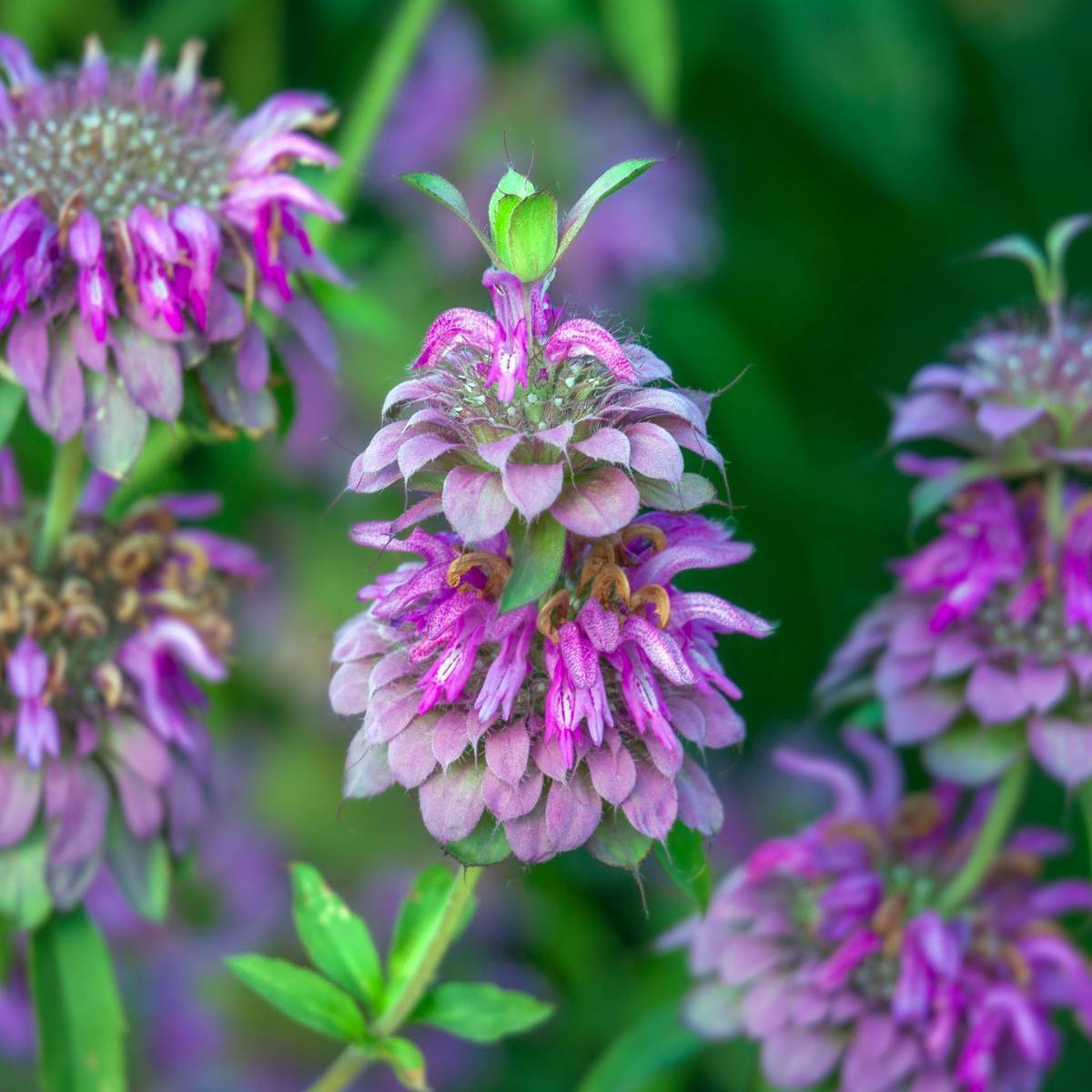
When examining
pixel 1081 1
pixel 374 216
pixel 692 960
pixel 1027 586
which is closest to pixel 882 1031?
pixel 692 960

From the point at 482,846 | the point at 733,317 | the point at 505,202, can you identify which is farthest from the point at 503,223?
the point at 733,317

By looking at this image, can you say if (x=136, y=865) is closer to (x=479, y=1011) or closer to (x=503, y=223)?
(x=479, y=1011)

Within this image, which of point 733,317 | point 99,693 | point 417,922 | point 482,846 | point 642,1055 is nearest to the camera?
point 482,846

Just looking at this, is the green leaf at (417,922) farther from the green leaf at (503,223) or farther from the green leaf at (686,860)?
the green leaf at (503,223)

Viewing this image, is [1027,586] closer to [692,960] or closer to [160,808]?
[692,960]

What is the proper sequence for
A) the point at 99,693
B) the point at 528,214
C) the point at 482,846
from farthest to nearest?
the point at 99,693 → the point at 482,846 → the point at 528,214

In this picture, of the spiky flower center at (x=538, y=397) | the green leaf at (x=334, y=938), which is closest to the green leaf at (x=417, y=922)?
the green leaf at (x=334, y=938)

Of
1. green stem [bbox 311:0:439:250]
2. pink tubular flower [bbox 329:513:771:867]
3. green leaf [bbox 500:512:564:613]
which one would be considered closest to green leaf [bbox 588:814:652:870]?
pink tubular flower [bbox 329:513:771:867]
